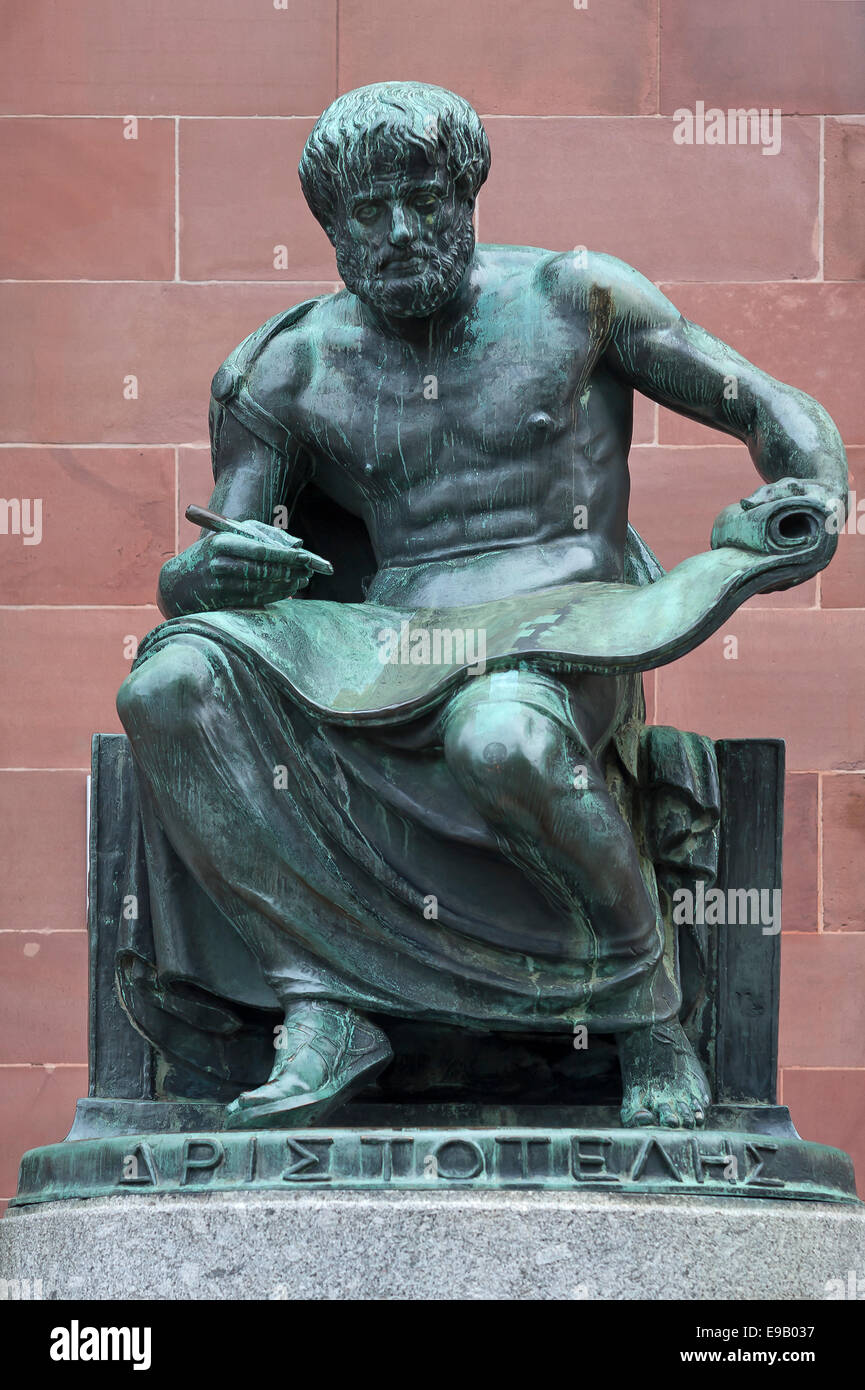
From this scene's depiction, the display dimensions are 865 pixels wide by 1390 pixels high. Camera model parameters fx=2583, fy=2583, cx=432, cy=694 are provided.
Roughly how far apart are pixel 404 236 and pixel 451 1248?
1.89 meters

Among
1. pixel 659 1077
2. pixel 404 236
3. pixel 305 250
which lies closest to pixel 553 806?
pixel 659 1077

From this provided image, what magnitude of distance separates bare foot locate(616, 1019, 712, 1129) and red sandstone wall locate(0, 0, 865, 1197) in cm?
269

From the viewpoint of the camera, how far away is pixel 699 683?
7.55 metres

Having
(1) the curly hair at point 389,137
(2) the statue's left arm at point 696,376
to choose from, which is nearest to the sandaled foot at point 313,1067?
(2) the statue's left arm at point 696,376

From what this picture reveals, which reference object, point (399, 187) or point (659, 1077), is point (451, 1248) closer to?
point (659, 1077)

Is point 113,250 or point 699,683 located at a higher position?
point 113,250

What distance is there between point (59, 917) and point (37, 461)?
1365mm

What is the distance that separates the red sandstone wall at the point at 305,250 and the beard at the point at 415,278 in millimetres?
2667

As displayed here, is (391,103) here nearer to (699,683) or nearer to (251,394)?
(251,394)

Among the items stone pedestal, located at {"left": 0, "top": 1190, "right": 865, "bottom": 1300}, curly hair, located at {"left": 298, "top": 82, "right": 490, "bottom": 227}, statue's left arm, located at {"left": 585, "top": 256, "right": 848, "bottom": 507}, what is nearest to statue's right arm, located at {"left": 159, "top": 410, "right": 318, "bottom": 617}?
curly hair, located at {"left": 298, "top": 82, "right": 490, "bottom": 227}

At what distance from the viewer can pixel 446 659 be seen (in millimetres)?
4785

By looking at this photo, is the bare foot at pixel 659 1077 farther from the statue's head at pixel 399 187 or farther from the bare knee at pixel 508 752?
the statue's head at pixel 399 187
